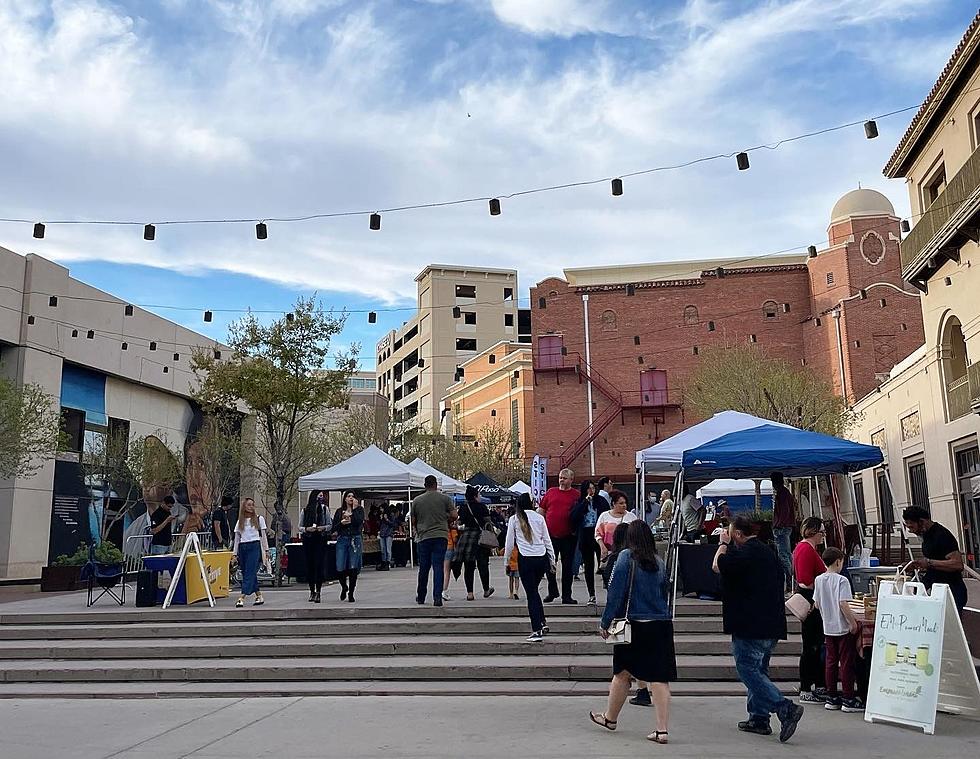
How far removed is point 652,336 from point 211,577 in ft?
120

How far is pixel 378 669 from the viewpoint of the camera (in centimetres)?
948

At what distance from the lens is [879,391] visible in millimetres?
29781

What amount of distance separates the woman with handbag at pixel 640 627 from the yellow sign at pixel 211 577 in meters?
8.38

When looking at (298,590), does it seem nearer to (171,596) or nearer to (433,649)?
(171,596)

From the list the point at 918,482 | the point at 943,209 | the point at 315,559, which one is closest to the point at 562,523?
the point at 315,559

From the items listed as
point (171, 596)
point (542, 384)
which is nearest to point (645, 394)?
point (542, 384)

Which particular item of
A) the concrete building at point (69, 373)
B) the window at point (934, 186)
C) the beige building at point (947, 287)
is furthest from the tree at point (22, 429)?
the window at point (934, 186)

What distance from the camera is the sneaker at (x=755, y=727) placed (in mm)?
6906

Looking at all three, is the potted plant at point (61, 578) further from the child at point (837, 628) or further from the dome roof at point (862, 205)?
the dome roof at point (862, 205)

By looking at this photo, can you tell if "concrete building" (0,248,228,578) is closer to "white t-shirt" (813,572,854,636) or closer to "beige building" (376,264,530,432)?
"white t-shirt" (813,572,854,636)

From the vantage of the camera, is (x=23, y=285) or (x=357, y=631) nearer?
(x=357, y=631)

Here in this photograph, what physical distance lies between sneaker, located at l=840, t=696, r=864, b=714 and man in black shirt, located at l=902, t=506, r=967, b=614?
1288mm

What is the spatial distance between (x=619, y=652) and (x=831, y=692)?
235cm

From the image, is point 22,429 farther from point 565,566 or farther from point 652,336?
point 652,336
